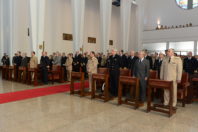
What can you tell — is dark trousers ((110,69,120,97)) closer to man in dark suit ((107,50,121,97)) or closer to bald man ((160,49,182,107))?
man in dark suit ((107,50,121,97))

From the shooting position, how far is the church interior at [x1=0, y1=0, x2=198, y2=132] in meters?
4.34

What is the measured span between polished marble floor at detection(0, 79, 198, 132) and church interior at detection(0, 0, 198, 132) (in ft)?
0.07

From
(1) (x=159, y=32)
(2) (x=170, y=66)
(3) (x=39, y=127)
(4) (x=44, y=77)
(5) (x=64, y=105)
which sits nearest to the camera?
(3) (x=39, y=127)

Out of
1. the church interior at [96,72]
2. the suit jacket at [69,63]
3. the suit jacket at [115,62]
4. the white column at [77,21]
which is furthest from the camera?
the white column at [77,21]

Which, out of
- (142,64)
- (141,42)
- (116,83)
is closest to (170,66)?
(142,64)

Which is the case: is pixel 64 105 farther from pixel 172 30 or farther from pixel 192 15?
Answer: pixel 192 15

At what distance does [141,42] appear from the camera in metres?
19.5

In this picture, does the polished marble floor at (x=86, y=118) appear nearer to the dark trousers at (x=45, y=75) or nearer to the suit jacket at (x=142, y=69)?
the suit jacket at (x=142, y=69)

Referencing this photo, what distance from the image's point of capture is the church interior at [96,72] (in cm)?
434

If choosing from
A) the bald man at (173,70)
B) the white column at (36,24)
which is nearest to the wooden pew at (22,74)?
the white column at (36,24)

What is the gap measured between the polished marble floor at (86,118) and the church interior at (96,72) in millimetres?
21

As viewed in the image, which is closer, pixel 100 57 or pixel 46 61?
pixel 46 61

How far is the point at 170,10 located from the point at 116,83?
16778 mm

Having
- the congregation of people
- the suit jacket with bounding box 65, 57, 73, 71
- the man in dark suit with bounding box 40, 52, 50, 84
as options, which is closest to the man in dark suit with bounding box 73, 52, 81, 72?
the congregation of people
